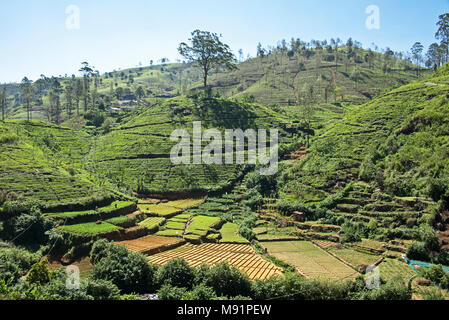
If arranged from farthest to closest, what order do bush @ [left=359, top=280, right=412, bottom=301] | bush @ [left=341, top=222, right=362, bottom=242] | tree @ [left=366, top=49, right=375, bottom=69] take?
tree @ [left=366, top=49, right=375, bottom=69] < bush @ [left=341, top=222, right=362, bottom=242] < bush @ [left=359, top=280, right=412, bottom=301]

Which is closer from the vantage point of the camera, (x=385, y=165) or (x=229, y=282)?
(x=229, y=282)

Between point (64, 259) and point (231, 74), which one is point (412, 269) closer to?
point (64, 259)

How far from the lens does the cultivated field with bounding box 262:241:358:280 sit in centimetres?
2453

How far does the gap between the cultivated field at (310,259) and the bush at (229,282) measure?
6.14 m

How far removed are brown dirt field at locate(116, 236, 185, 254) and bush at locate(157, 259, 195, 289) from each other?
6.20m

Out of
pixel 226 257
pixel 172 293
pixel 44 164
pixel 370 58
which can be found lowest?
pixel 226 257

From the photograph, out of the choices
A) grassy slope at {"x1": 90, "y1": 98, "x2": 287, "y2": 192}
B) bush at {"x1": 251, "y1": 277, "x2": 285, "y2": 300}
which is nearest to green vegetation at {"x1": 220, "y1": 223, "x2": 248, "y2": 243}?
grassy slope at {"x1": 90, "y1": 98, "x2": 287, "y2": 192}

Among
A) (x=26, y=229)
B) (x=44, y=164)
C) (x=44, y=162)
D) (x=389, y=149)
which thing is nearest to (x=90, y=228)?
(x=26, y=229)

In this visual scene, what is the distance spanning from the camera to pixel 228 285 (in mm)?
21234

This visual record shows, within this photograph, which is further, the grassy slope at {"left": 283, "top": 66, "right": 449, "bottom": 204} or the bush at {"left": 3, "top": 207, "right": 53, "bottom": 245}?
the grassy slope at {"left": 283, "top": 66, "right": 449, "bottom": 204}

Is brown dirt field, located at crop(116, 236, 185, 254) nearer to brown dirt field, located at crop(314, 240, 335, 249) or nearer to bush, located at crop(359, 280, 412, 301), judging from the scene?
brown dirt field, located at crop(314, 240, 335, 249)

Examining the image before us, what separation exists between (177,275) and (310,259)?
12.7 meters

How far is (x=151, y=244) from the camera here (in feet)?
102

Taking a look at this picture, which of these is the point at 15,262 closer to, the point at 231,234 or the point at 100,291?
the point at 100,291
